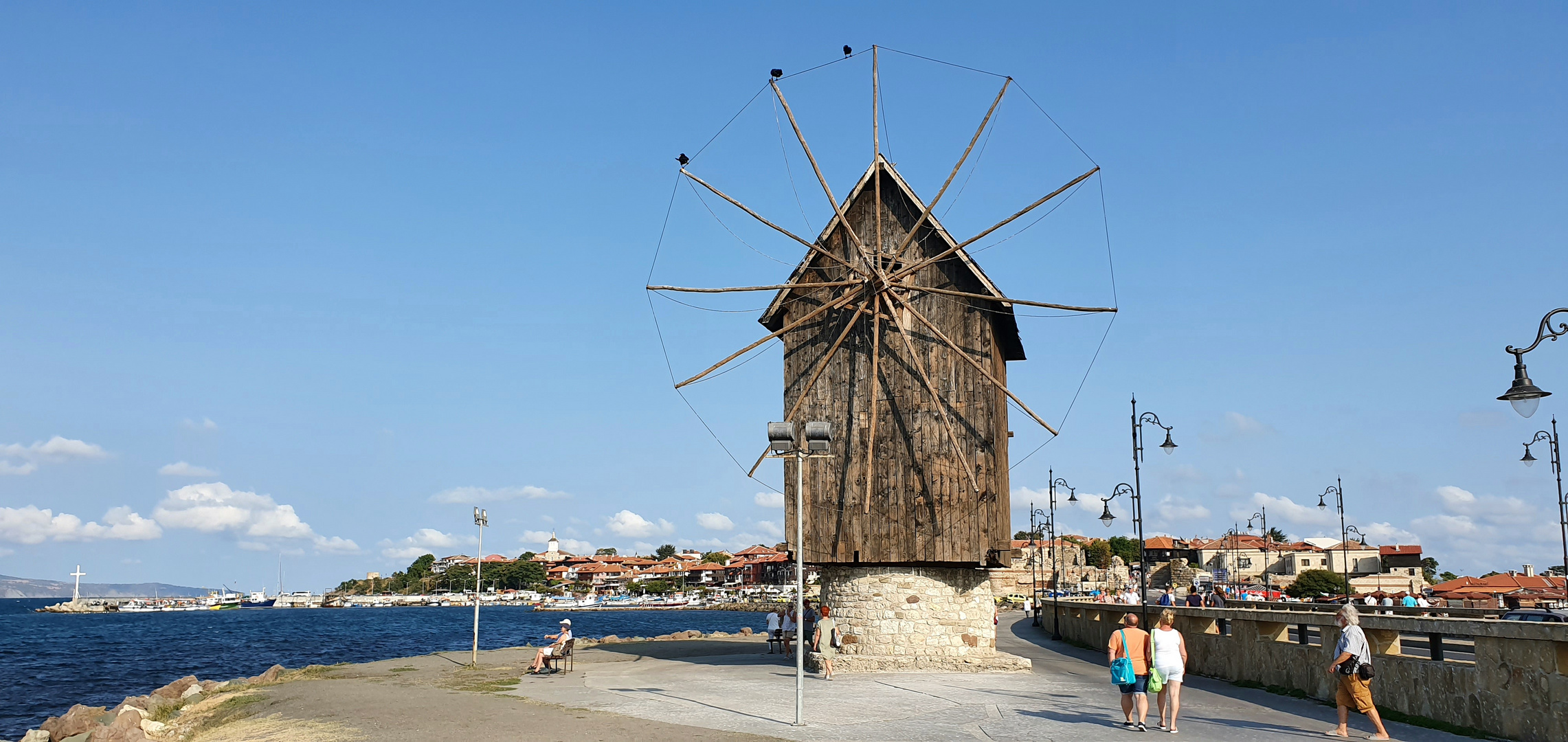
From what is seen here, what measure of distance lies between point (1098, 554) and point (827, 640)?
436 ft

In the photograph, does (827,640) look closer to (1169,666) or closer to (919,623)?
(919,623)

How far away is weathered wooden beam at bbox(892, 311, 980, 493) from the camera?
22.1 metres

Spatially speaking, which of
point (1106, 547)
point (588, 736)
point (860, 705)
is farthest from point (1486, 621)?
point (1106, 547)

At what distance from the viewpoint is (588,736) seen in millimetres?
13047

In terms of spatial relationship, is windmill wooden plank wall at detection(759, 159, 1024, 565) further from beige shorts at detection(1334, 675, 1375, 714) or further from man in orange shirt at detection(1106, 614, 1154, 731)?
beige shorts at detection(1334, 675, 1375, 714)

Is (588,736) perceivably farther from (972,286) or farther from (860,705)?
(972,286)

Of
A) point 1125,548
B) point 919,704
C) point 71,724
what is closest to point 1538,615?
point 919,704

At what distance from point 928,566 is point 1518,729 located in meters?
11.8

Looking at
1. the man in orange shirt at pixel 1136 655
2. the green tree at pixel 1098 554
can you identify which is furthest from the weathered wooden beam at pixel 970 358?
the green tree at pixel 1098 554

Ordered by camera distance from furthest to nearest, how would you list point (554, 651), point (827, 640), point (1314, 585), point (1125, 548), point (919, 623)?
1. point (1125, 548)
2. point (1314, 585)
3. point (554, 651)
4. point (919, 623)
5. point (827, 640)

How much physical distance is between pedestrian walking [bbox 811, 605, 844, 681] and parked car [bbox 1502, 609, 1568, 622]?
1322 centimetres

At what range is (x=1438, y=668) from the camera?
13406mm

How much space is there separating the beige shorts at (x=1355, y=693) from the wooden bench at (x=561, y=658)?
15.7 metres

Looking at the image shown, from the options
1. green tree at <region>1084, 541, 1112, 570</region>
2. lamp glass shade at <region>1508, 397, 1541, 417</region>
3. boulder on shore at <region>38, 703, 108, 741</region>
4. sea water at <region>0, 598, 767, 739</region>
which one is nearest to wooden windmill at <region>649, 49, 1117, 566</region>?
lamp glass shade at <region>1508, 397, 1541, 417</region>
